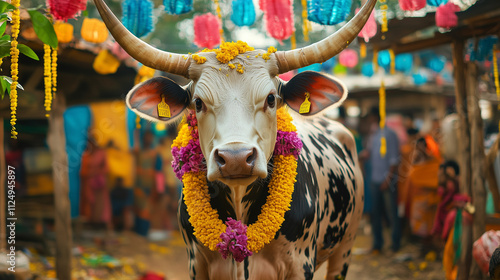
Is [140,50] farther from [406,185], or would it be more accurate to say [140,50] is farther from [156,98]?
[406,185]

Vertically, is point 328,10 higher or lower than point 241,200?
higher

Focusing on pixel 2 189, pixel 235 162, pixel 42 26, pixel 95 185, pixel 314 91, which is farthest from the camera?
pixel 95 185

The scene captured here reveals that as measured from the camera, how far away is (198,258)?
120 inches

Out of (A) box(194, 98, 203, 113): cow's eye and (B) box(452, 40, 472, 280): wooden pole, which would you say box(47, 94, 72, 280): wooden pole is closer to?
(A) box(194, 98, 203, 113): cow's eye

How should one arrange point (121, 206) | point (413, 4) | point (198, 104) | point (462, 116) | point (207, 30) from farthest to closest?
1. point (121, 206)
2. point (462, 116)
3. point (207, 30)
4. point (413, 4)
5. point (198, 104)

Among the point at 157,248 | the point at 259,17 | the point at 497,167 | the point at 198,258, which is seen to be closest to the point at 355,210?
the point at 198,258

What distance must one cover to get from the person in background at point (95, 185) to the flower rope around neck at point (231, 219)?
6.95m

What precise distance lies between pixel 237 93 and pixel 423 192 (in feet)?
20.3

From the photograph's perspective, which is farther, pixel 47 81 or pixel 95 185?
pixel 95 185

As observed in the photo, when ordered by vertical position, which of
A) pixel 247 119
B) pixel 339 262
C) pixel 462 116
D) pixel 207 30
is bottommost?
pixel 339 262

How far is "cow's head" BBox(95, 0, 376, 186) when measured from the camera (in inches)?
96.9

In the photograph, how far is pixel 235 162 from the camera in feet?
7.77

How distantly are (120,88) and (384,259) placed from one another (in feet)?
16.6

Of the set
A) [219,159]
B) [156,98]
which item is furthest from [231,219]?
[156,98]
